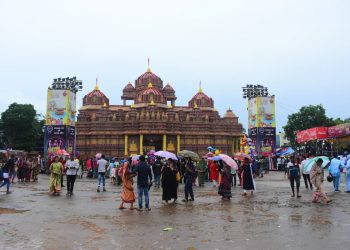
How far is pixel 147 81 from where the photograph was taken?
6881 cm

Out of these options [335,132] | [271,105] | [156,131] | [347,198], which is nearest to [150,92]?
[156,131]

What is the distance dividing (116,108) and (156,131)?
13.7 meters

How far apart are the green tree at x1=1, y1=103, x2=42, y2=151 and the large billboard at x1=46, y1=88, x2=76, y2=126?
23492 mm

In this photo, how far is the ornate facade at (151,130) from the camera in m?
56.8

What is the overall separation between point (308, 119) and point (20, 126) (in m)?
50.4

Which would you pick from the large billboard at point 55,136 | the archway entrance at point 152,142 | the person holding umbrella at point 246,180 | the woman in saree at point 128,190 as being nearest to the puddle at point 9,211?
the woman in saree at point 128,190

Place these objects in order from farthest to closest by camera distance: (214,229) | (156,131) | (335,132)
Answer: (156,131), (335,132), (214,229)

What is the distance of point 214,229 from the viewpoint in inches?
300

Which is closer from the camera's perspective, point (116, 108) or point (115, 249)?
point (115, 249)

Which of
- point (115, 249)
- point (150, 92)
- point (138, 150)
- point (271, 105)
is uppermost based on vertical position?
point (150, 92)

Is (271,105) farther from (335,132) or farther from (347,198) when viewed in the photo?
(347,198)

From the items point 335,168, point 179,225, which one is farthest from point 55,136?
point 179,225

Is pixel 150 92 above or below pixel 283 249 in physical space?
above

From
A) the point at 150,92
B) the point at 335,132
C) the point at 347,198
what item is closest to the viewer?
the point at 347,198
